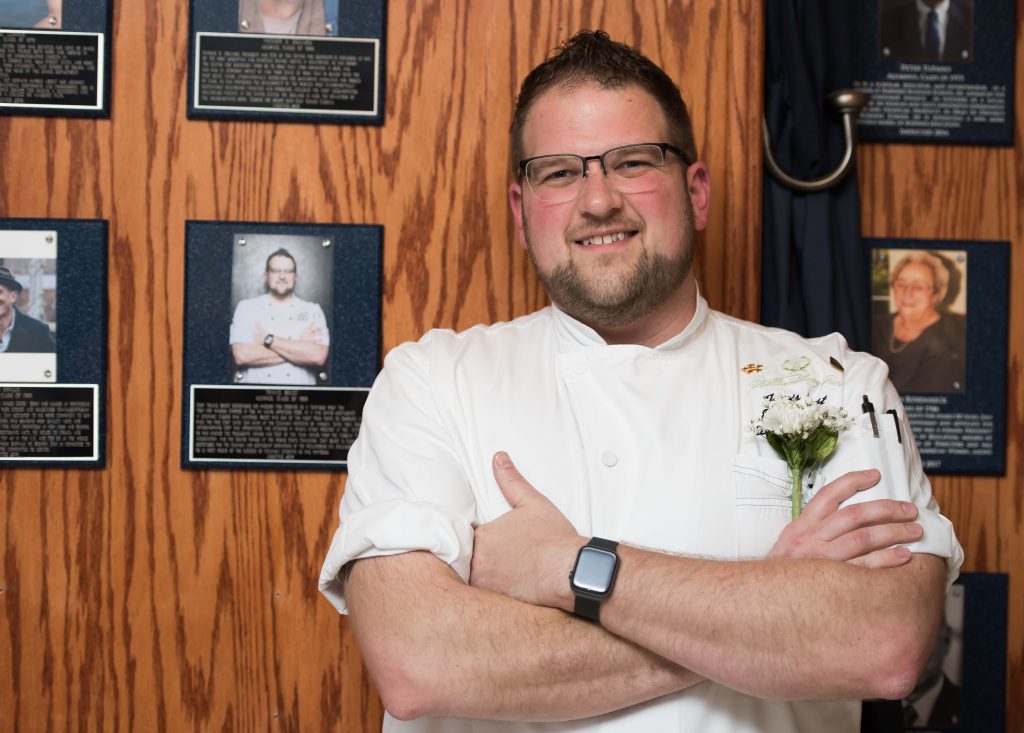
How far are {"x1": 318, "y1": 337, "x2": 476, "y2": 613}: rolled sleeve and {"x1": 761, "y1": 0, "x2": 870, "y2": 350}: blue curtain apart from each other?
34.1 inches

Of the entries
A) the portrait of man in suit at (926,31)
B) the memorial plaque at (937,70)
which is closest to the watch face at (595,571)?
the memorial plaque at (937,70)

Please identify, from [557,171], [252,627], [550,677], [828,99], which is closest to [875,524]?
[550,677]

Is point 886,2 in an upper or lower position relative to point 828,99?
upper

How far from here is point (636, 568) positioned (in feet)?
4.14

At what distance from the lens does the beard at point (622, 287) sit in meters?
1.59

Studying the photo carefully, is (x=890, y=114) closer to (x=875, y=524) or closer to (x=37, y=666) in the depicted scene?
(x=875, y=524)

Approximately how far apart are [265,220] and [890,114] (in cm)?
139

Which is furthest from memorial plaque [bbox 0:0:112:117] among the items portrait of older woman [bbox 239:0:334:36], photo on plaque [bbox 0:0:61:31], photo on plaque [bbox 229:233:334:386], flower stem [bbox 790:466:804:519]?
flower stem [bbox 790:466:804:519]

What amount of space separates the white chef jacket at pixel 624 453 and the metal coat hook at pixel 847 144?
1.55 ft

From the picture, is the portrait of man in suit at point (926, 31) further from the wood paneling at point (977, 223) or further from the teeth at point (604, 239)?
the teeth at point (604, 239)

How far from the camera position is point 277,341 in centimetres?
196

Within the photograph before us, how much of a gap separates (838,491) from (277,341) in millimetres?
1155

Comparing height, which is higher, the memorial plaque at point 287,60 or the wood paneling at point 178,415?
the memorial plaque at point 287,60

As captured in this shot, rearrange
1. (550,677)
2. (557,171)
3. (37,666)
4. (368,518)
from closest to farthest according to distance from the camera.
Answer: (550,677) → (368,518) → (557,171) → (37,666)
